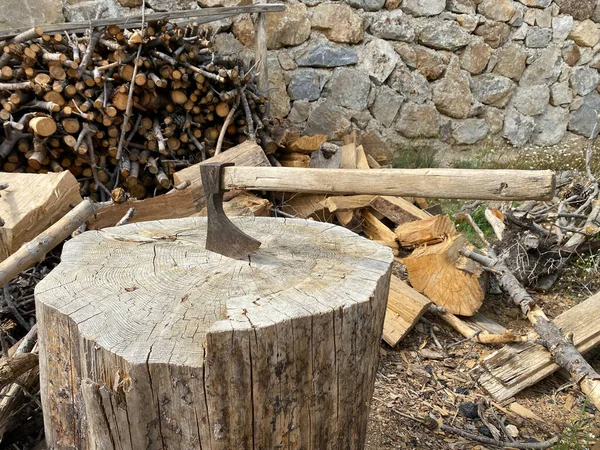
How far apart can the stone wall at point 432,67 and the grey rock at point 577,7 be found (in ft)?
0.04

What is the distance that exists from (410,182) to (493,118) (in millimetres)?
4475

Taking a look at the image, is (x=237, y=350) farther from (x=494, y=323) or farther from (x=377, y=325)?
(x=494, y=323)

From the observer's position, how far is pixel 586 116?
5.86 m

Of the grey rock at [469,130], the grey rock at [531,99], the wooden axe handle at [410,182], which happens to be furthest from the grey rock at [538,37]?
the wooden axe handle at [410,182]

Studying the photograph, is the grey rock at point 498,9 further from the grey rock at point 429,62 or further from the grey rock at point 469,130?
the grey rock at point 469,130

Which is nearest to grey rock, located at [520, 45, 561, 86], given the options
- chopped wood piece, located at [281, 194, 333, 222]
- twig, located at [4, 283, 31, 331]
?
chopped wood piece, located at [281, 194, 333, 222]

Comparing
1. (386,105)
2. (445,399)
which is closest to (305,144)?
(386,105)

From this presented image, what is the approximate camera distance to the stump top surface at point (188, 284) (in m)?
1.26

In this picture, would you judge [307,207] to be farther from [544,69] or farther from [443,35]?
[544,69]

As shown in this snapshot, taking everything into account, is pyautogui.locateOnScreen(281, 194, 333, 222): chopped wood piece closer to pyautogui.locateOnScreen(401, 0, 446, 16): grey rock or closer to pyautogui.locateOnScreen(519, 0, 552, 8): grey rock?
pyautogui.locateOnScreen(401, 0, 446, 16): grey rock

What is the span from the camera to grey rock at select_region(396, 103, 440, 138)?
5.18 metres

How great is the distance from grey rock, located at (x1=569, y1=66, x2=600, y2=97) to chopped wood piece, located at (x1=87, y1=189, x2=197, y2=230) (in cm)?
481

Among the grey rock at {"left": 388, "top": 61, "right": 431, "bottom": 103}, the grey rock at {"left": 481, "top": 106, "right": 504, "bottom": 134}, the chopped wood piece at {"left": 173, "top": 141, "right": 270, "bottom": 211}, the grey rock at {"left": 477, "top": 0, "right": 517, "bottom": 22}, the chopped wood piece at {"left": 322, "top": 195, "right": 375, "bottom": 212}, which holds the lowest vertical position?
the chopped wood piece at {"left": 322, "top": 195, "right": 375, "bottom": 212}

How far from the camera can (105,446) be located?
49.8 inches
